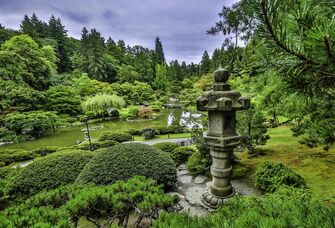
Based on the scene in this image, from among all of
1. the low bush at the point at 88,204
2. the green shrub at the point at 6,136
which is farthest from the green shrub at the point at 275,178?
the green shrub at the point at 6,136

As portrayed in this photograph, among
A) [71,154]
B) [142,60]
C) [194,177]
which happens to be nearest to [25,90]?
[71,154]

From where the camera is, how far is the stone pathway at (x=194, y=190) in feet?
13.2

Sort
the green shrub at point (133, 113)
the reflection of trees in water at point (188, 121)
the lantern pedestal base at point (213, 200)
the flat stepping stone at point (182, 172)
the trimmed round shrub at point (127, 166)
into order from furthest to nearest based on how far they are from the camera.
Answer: the green shrub at point (133, 113) → the reflection of trees in water at point (188, 121) → the flat stepping stone at point (182, 172) → the trimmed round shrub at point (127, 166) → the lantern pedestal base at point (213, 200)

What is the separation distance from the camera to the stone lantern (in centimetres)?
329

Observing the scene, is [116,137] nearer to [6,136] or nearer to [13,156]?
[13,156]

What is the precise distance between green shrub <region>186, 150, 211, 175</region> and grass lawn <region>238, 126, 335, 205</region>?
1.13 meters

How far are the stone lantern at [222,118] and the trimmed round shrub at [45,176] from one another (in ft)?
12.6

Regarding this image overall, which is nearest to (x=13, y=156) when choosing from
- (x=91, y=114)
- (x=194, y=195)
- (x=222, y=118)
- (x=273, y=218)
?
(x=194, y=195)

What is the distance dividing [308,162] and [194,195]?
3.18 meters

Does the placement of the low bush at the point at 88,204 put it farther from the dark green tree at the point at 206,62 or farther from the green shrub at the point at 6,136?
the dark green tree at the point at 206,62

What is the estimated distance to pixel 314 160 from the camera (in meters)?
5.36

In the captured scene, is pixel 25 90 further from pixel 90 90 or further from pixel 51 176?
pixel 51 176

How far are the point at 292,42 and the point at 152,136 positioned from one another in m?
14.4

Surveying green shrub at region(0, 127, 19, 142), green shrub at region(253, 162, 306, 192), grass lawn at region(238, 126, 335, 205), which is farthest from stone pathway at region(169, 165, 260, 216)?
green shrub at region(0, 127, 19, 142)
